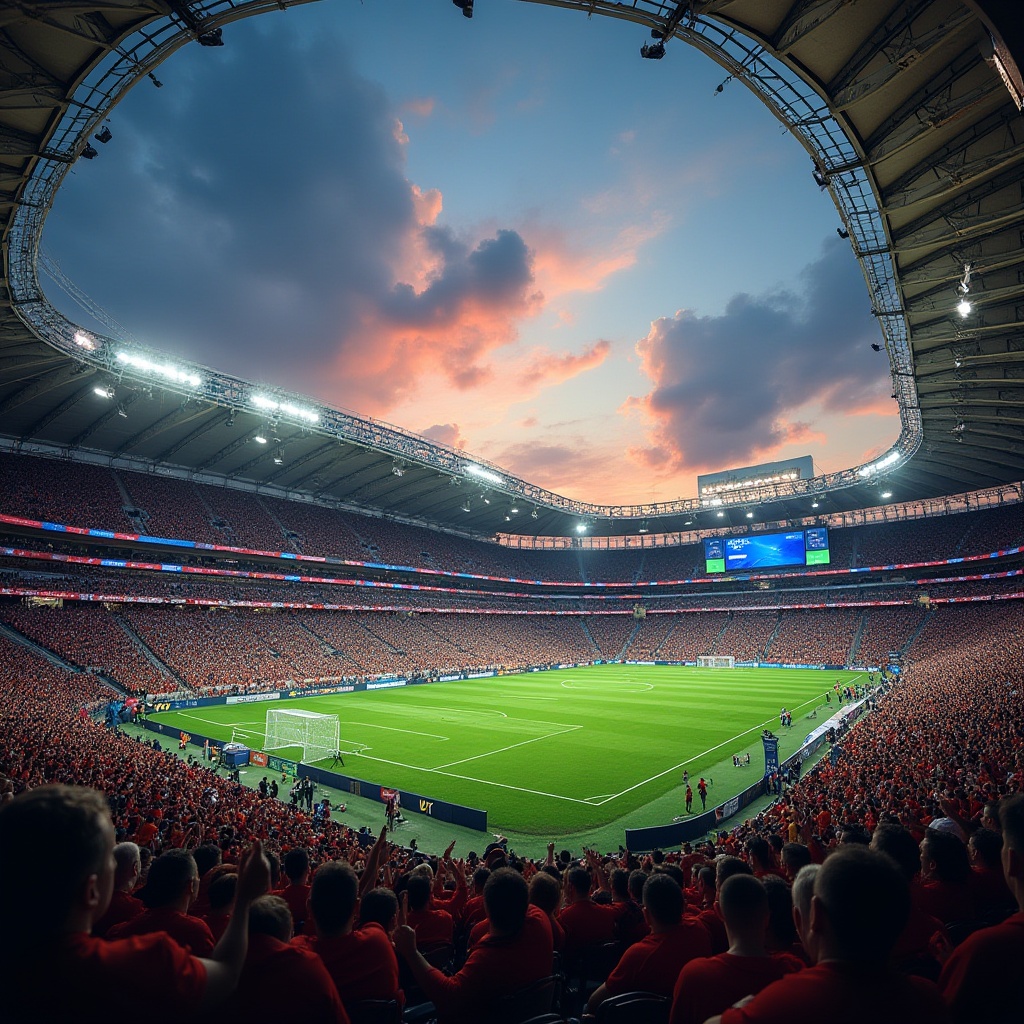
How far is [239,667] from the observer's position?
44.7m

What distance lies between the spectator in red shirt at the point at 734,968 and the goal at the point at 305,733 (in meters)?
26.3

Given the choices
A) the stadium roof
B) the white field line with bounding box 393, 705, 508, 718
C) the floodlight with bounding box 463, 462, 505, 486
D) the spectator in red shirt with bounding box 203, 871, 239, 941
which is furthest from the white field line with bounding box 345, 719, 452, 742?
Answer: the floodlight with bounding box 463, 462, 505, 486

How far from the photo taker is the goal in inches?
1055

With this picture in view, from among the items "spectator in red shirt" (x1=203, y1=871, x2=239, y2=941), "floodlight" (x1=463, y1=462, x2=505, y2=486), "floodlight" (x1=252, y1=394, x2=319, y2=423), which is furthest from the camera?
"floodlight" (x1=463, y1=462, x2=505, y2=486)

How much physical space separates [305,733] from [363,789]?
278 inches

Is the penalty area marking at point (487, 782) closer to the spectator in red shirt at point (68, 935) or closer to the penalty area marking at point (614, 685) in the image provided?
the spectator in red shirt at point (68, 935)

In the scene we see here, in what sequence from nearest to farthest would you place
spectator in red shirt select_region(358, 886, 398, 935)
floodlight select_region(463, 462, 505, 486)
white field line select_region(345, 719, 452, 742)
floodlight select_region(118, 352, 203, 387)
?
spectator in red shirt select_region(358, 886, 398, 935), white field line select_region(345, 719, 452, 742), floodlight select_region(118, 352, 203, 387), floodlight select_region(463, 462, 505, 486)

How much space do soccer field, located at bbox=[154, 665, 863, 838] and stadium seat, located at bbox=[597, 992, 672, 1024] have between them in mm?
16238

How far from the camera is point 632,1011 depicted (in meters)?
3.42

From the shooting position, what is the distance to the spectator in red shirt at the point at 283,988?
2.47 m

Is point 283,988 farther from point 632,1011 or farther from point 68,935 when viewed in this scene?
point 632,1011

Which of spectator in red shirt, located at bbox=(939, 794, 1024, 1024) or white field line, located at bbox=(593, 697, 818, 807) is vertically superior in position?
spectator in red shirt, located at bbox=(939, 794, 1024, 1024)

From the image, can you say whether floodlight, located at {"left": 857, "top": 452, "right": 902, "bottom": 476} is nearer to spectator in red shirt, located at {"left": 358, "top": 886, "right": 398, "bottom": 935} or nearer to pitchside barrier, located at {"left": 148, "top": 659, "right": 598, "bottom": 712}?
pitchside barrier, located at {"left": 148, "top": 659, "right": 598, "bottom": 712}

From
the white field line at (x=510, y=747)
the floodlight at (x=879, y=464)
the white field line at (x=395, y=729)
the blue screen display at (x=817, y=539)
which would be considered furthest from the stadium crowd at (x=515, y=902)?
the blue screen display at (x=817, y=539)
